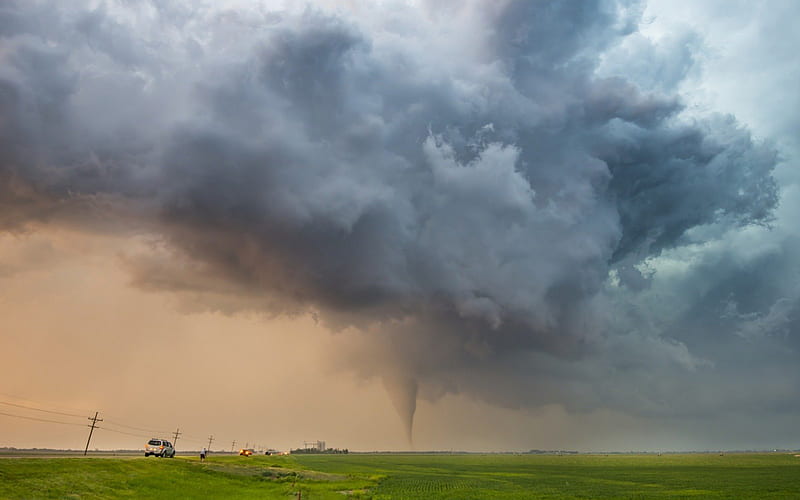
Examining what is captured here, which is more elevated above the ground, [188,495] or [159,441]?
[159,441]

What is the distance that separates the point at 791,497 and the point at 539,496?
38.3 m

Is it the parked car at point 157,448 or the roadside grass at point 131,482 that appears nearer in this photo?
the roadside grass at point 131,482

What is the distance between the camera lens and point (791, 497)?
7744cm

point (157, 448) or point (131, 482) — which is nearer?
point (131, 482)

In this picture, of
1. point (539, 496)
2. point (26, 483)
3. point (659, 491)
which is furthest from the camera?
point (659, 491)

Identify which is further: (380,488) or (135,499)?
→ (380,488)

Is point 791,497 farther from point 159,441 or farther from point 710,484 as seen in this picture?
point 159,441

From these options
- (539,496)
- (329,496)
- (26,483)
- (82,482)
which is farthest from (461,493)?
(26,483)

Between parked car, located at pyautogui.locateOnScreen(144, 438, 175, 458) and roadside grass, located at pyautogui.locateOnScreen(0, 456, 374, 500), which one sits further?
parked car, located at pyautogui.locateOnScreen(144, 438, 175, 458)

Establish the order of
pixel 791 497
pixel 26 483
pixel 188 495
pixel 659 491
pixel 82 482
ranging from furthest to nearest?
pixel 659 491 < pixel 791 497 < pixel 188 495 < pixel 82 482 < pixel 26 483

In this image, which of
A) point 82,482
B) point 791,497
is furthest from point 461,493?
point 82,482

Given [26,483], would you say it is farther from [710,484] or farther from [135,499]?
[710,484]

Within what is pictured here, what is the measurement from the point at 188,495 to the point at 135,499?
7.94 meters

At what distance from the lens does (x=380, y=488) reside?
92.8 m
